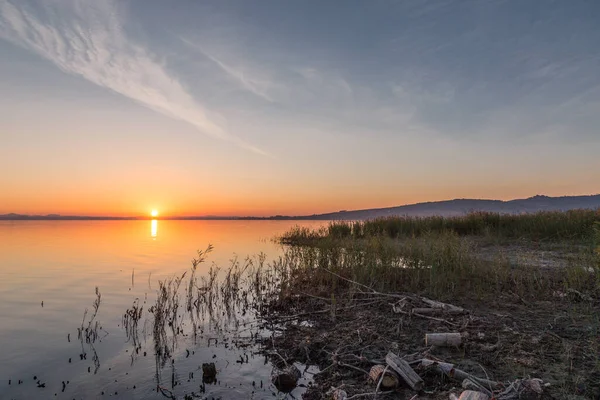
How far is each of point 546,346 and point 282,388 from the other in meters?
4.01

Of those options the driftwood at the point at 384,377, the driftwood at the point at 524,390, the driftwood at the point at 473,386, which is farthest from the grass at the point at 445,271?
the driftwood at the point at 384,377

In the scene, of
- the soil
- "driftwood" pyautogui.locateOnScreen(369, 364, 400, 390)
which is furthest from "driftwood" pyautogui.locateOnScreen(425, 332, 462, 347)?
"driftwood" pyautogui.locateOnScreen(369, 364, 400, 390)

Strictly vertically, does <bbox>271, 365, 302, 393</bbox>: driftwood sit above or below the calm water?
above

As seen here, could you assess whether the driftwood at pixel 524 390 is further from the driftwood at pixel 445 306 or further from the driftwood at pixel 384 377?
the driftwood at pixel 445 306

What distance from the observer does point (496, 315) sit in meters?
7.31

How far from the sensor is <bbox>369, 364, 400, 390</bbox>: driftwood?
4672 millimetres

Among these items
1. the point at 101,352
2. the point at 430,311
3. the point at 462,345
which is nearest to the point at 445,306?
the point at 430,311

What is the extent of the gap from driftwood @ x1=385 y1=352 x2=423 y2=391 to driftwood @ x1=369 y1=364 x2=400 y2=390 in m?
0.08

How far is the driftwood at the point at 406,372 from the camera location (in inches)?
181

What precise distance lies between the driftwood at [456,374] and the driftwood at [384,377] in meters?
0.52

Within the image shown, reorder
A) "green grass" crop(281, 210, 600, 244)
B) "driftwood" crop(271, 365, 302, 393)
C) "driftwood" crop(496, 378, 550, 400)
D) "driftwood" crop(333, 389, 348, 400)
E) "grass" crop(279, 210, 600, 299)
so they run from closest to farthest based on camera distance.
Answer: "driftwood" crop(496, 378, 550, 400) → "driftwood" crop(333, 389, 348, 400) → "driftwood" crop(271, 365, 302, 393) → "grass" crop(279, 210, 600, 299) → "green grass" crop(281, 210, 600, 244)

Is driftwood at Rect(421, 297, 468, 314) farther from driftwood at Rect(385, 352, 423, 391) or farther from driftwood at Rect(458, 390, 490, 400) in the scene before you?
driftwood at Rect(458, 390, 490, 400)

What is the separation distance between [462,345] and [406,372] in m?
1.67

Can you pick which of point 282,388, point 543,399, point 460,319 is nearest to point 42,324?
point 282,388
